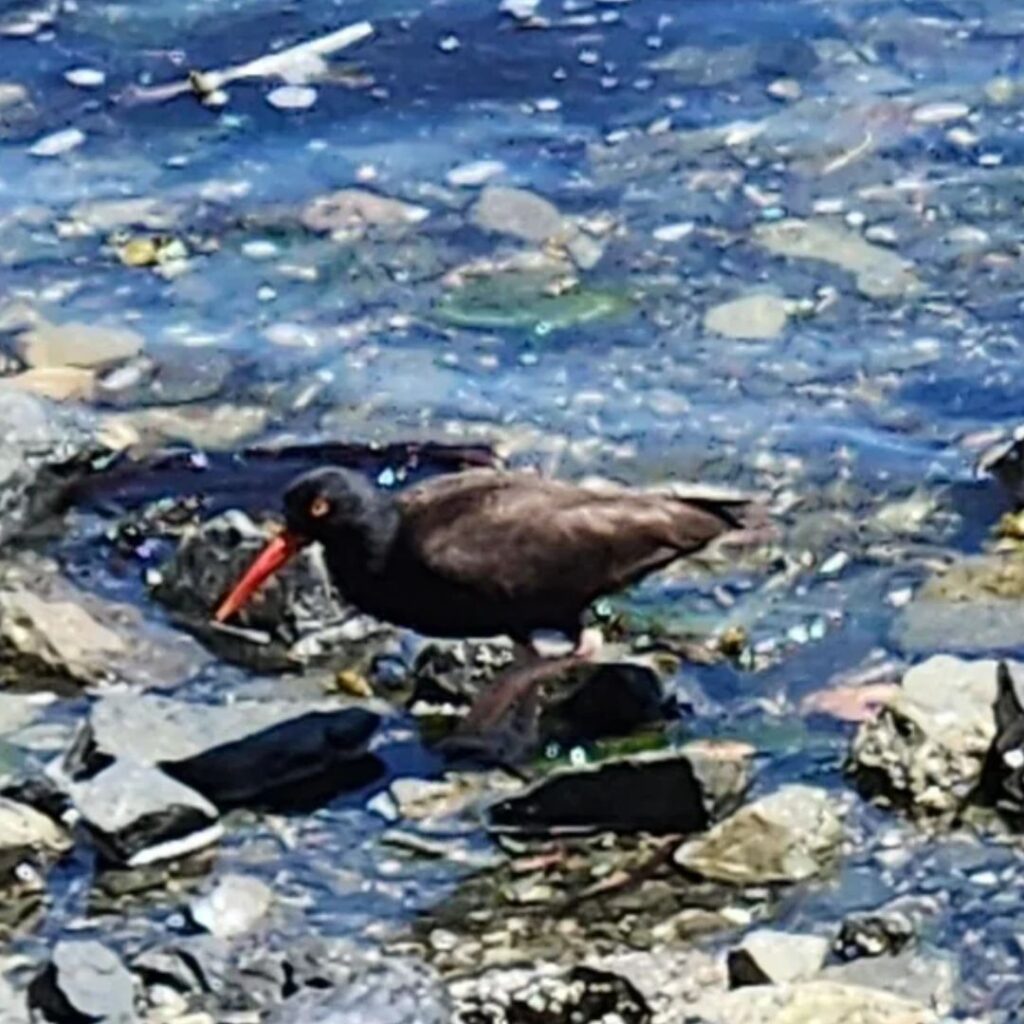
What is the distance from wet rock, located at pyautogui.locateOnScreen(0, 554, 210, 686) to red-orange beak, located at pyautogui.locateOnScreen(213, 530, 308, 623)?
0.19 meters

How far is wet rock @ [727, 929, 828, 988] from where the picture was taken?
6.97 meters

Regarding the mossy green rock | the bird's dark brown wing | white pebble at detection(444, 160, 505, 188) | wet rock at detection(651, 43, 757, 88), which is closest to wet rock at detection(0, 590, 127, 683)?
the bird's dark brown wing

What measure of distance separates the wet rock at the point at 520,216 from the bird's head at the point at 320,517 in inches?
112

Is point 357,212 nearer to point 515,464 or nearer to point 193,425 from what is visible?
point 193,425

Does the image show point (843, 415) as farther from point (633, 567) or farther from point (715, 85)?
point (715, 85)

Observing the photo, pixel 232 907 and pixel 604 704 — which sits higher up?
pixel 232 907

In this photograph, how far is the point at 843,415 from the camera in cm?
979

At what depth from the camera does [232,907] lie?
7.41 meters

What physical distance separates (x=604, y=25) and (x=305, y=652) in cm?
474

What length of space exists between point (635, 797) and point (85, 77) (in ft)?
18.5

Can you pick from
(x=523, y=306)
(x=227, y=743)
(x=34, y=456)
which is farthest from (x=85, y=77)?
(x=227, y=743)

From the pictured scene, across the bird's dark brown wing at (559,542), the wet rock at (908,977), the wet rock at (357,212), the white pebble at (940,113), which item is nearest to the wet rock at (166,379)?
the wet rock at (357,212)

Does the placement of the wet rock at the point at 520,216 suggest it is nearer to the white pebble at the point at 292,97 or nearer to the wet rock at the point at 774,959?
the white pebble at the point at 292,97

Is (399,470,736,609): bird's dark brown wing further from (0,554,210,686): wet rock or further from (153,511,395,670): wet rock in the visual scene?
(0,554,210,686): wet rock
